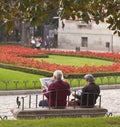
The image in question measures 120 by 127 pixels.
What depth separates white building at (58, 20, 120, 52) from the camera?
51.1 metres

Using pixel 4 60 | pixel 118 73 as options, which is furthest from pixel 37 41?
pixel 118 73

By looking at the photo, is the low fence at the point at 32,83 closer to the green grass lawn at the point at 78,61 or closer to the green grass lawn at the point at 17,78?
the green grass lawn at the point at 17,78

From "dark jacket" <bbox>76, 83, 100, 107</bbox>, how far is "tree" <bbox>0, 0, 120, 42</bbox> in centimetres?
270

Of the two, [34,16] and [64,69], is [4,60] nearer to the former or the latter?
[64,69]

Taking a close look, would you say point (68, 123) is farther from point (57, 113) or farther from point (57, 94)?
point (57, 94)

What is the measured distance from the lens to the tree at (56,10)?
308 inches

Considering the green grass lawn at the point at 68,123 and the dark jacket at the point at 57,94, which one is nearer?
the green grass lawn at the point at 68,123

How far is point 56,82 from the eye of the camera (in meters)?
12.1

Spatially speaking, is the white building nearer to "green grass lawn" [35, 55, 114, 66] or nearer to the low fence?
"green grass lawn" [35, 55, 114, 66]

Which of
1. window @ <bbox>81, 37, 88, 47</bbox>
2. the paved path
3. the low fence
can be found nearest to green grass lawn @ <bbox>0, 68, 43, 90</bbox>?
the low fence

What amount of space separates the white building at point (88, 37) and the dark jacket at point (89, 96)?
125 feet

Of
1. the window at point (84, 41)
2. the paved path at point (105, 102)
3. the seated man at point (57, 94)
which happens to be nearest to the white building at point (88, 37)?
the window at point (84, 41)

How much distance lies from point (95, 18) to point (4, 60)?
1814 centimetres

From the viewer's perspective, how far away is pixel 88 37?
53656 mm
